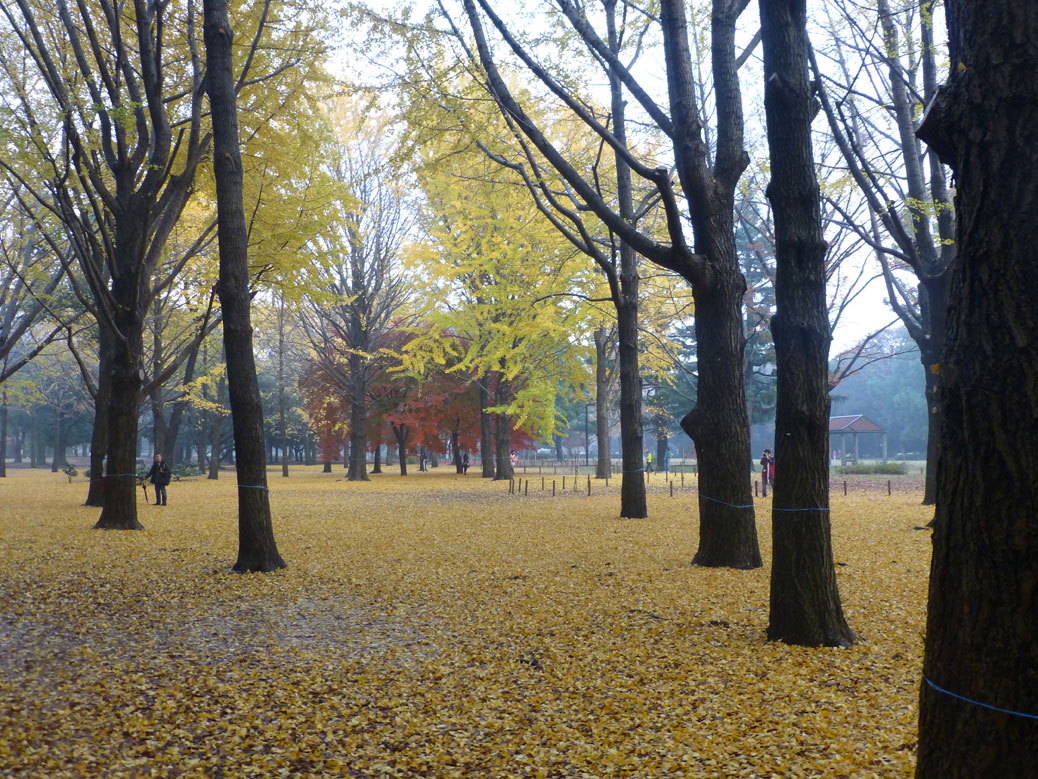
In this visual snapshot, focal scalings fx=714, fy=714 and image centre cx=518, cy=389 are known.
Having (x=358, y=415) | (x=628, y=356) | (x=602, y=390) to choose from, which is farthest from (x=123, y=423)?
(x=602, y=390)

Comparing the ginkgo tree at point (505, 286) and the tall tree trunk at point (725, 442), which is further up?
the ginkgo tree at point (505, 286)

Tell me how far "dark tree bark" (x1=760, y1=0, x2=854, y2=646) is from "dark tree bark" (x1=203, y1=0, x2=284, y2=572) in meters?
5.55

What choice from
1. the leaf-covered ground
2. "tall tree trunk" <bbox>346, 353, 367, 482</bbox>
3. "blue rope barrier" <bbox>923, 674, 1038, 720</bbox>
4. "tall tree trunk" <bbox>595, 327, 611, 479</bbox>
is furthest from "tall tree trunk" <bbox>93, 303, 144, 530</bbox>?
"tall tree trunk" <bbox>595, 327, 611, 479</bbox>

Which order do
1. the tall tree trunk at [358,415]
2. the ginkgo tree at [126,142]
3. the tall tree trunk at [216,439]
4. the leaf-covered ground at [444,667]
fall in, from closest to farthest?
the leaf-covered ground at [444,667] < the ginkgo tree at [126,142] < the tall tree trunk at [358,415] < the tall tree trunk at [216,439]

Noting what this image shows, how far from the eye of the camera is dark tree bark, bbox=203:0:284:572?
7973 mm

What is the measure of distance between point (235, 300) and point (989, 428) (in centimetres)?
755

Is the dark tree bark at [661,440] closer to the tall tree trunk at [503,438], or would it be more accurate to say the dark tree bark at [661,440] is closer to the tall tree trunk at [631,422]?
the tall tree trunk at [503,438]

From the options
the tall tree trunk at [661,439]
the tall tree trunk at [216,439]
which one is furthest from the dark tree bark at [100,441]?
the tall tree trunk at [661,439]

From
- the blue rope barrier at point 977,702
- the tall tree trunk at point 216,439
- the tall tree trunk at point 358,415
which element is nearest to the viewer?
the blue rope barrier at point 977,702

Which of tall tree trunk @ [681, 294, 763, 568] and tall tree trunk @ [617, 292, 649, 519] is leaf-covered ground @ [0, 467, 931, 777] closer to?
tall tree trunk @ [681, 294, 763, 568]

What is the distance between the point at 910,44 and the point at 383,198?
18.8 meters

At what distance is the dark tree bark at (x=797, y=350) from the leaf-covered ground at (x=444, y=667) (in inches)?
16.3

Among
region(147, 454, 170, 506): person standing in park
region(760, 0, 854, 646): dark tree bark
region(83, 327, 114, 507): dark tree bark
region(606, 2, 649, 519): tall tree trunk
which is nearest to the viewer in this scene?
region(760, 0, 854, 646): dark tree bark

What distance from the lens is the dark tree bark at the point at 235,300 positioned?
797cm
